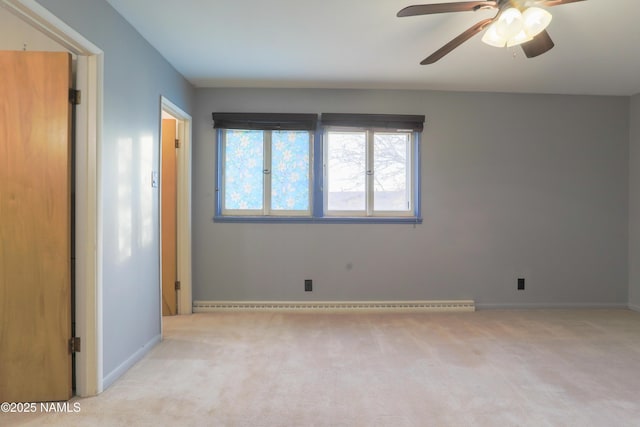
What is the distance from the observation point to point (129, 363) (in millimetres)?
2266

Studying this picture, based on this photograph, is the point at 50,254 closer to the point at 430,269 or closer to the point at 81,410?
the point at 81,410

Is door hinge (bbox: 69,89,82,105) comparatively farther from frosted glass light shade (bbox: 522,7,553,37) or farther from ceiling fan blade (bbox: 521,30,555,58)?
ceiling fan blade (bbox: 521,30,555,58)

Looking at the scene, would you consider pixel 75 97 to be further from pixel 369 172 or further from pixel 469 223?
pixel 469 223

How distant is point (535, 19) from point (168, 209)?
3.33 m

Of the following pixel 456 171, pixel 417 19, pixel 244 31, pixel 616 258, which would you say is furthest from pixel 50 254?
pixel 616 258

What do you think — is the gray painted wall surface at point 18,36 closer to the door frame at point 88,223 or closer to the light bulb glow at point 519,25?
the door frame at point 88,223

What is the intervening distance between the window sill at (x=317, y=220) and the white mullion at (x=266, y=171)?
13 cm

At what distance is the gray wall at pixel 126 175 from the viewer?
2.02 meters

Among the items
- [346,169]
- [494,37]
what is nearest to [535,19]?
[494,37]

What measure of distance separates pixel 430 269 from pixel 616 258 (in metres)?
2.17

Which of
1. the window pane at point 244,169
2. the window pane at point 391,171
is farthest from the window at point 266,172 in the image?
the window pane at point 391,171

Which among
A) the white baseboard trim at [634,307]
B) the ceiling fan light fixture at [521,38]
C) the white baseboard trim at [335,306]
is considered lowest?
the white baseboard trim at [634,307]

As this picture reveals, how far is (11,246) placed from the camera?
1815 millimetres

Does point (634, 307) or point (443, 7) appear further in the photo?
point (634, 307)
